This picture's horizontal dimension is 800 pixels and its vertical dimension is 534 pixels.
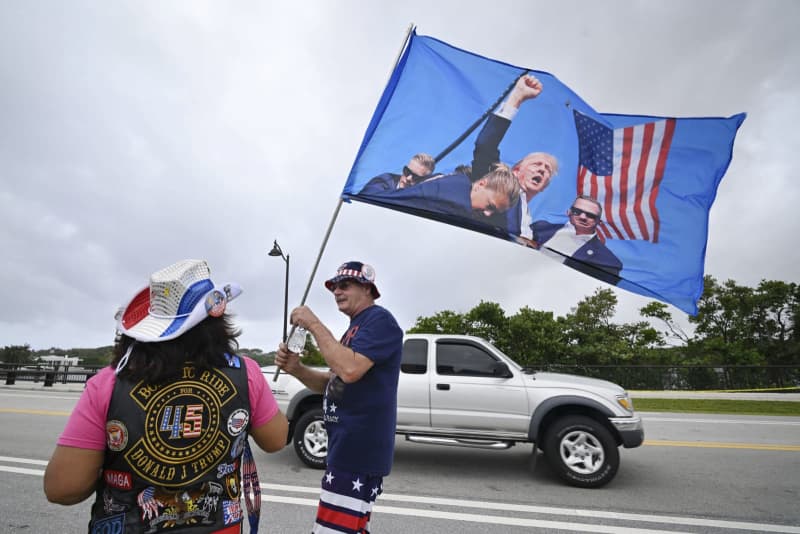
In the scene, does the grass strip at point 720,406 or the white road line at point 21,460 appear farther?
the grass strip at point 720,406

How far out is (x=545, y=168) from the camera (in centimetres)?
429

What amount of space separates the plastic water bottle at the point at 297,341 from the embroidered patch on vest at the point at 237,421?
3.06ft

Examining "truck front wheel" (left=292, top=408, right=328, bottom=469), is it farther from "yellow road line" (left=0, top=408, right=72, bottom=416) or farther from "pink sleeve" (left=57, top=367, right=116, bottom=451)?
"yellow road line" (left=0, top=408, right=72, bottom=416)

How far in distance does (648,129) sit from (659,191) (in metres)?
0.62

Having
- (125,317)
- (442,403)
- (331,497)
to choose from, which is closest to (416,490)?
(442,403)

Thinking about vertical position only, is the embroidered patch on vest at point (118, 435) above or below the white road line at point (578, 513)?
above

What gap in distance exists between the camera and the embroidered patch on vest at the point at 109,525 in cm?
152

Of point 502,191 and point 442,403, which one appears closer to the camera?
point 502,191

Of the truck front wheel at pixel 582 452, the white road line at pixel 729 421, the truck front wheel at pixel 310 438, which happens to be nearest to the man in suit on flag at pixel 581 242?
the truck front wheel at pixel 582 452

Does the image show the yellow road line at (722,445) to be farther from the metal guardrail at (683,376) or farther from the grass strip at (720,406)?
the metal guardrail at (683,376)

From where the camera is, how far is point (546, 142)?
Result: 434cm

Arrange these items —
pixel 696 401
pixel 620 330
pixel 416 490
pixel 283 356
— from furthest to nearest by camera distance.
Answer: pixel 620 330 < pixel 696 401 < pixel 416 490 < pixel 283 356

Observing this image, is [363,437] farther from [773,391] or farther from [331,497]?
[773,391]

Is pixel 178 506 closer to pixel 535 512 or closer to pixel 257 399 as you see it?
pixel 257 399
